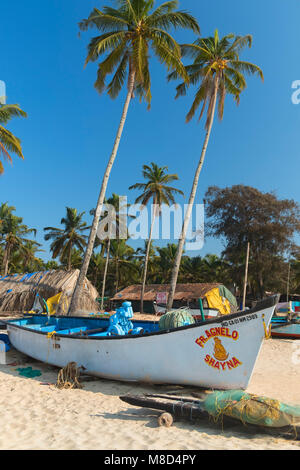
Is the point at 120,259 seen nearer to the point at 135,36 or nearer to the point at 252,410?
the point at 135,36

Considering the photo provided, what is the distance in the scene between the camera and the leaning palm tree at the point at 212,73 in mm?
14266

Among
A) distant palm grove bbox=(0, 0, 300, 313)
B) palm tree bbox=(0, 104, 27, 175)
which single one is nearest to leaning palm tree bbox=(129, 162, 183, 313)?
distant palm grove bbox=(0, 0, 300, 313)

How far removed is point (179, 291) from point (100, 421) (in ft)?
74.4

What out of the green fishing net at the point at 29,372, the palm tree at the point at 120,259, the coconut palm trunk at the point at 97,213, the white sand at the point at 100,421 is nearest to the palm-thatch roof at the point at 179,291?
the palm tree at the point at 120,259

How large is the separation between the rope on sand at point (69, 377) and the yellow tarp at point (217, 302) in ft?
40.9

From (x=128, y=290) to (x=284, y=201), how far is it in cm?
1926

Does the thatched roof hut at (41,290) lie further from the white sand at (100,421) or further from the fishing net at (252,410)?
the fishing net at (252,410)

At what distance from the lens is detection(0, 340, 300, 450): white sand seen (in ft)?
12.5

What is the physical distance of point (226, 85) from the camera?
1530cm

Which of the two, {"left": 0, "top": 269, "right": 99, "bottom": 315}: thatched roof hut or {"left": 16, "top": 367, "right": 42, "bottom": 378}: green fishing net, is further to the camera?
{"left": 0, "top": 269, "right": 99, "bottom": 315}: thatched roof hut

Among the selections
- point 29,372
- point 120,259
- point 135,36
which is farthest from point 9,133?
point 120,259

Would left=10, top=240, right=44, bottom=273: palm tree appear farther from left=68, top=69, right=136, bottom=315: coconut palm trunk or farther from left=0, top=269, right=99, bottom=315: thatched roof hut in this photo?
left=68, top=69, right=136, bottom=315: coconut palm trunk
